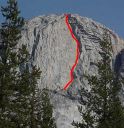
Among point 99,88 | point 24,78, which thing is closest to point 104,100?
point 99,88

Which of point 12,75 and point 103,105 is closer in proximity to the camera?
point 12,75

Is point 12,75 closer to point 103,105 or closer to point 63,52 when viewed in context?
point 103,105

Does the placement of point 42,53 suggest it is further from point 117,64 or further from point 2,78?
point 2,78

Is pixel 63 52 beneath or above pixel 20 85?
above

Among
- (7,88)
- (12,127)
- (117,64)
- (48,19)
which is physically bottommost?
(12,127)

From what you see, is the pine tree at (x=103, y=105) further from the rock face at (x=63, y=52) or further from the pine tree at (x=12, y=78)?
the rock face at (x=63, y=52)

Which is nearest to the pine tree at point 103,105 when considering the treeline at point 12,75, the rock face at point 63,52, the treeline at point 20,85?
the treeline at point 20,85

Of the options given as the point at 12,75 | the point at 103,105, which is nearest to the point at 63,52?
the point at 103,105

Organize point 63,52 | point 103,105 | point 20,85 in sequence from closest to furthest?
point 20,85 → point 103,105 → point 63,52

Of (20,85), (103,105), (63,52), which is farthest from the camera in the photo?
(63,52)
